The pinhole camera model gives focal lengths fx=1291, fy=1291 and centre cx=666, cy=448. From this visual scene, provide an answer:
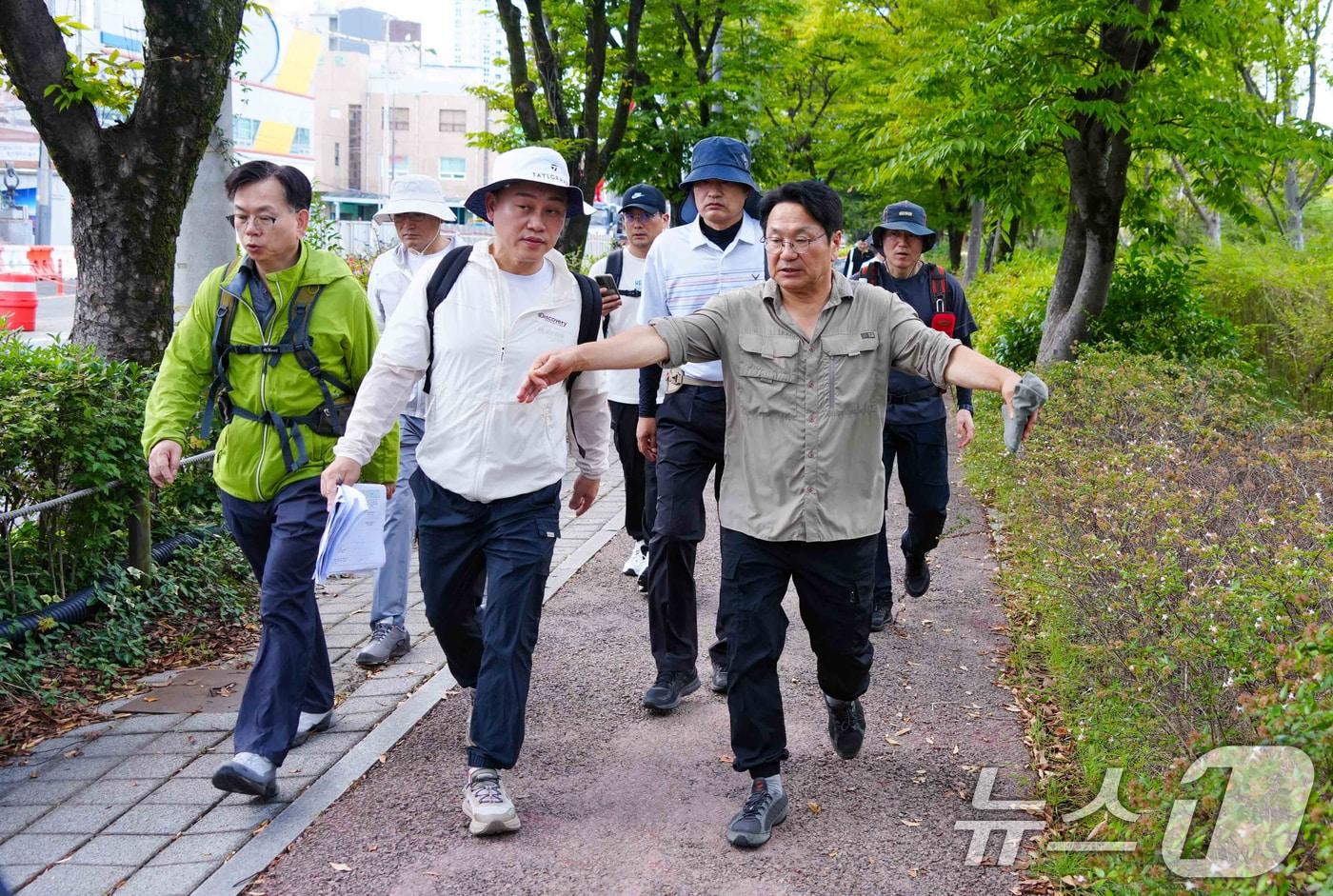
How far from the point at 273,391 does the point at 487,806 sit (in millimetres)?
1653

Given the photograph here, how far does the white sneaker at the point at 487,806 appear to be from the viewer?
4105 millimetres

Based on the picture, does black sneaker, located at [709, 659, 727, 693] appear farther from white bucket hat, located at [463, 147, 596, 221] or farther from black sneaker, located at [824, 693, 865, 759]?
white bucket hat, located at [463, 147, 596, 221]

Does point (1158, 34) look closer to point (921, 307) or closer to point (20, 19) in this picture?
point (921, 307)

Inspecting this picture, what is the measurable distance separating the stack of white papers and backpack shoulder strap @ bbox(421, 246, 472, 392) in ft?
1.69

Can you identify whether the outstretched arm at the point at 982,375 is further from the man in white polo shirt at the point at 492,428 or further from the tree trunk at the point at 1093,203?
the tree trunk at the point at 1093,203

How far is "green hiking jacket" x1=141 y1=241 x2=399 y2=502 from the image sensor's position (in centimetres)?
459

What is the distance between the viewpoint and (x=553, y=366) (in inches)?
145

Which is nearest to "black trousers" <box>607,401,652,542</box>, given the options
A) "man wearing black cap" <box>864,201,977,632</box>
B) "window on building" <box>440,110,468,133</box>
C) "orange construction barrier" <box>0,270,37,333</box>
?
"man wearing black cap" <box>864,201,977,632</box>

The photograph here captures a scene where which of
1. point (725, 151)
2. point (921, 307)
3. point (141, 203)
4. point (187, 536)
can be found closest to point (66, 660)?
point (187, 536)

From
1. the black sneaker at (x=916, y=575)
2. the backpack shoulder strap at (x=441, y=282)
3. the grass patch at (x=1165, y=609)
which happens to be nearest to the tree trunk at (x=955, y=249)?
the grass patch at (x=1165, y=609)

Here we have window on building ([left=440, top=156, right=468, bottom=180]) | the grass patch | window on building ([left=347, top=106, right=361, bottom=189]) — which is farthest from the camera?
window on building ([left=440, top=156, right=468, bottom=180])

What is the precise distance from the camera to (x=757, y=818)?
4.10 metres

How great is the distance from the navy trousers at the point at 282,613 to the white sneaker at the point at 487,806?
693 millimetres

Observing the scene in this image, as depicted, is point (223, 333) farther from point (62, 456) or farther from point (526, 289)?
point (62, 456)
